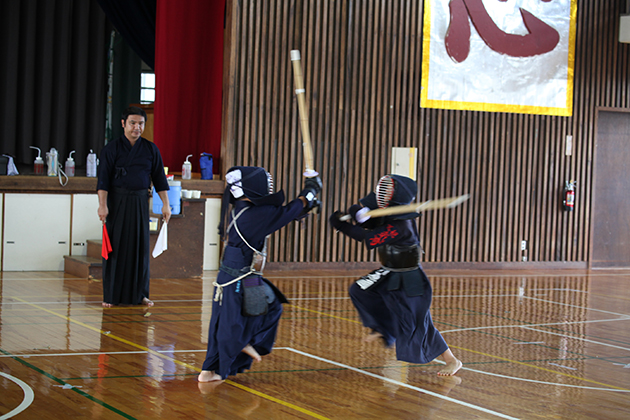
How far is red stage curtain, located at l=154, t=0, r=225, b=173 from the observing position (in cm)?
900

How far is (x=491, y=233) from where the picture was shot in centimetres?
1038

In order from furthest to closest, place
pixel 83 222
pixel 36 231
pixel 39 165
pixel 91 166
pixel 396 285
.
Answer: pixel 39 165 → pixel 91 166 → pixel 83 222 → pixel 36 231 → pixel 396 285

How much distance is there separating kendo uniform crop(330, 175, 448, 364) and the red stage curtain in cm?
528

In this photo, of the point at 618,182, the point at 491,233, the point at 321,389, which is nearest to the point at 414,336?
the point at 321,389

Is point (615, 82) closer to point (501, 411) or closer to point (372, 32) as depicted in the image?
point (372, 32)

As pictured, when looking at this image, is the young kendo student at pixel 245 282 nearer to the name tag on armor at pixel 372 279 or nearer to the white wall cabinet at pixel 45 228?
the name tag on armor at pixel 372 279

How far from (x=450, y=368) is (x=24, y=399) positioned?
2.24 meters

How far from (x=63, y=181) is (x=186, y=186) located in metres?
1.40

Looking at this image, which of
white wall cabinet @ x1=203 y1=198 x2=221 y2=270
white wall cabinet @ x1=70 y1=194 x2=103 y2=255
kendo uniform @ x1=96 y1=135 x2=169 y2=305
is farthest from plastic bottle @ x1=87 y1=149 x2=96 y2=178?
kendo uniform @ x1=96 y1=135 x2=169 y2=305

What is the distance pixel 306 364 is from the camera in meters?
4.17

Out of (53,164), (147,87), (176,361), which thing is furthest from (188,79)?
(176,361)

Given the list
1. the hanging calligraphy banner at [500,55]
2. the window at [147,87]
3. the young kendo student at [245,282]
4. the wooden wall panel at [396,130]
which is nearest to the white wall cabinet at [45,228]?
the wooden wall panel at [396,130]

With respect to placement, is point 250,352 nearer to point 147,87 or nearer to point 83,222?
point 83,222

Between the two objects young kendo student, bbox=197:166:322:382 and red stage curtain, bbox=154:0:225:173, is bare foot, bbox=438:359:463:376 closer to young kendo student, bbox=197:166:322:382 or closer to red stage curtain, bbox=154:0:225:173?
young kendo student, bbox=197:166:322:382
